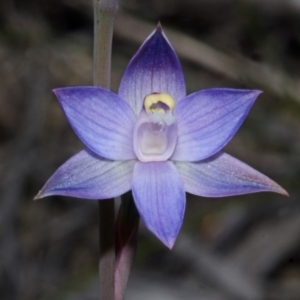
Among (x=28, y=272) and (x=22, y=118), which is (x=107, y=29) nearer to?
(x=28, y=272)

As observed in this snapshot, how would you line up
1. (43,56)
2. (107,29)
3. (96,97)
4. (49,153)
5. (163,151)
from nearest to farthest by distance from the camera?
(107,29), (96,97), (163,151), (49,153), (43,56)

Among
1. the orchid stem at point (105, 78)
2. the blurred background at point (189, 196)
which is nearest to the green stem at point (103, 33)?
the orchid stem at point (105, 78)

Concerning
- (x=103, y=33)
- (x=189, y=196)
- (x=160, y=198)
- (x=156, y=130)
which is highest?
(x=103, y=33)

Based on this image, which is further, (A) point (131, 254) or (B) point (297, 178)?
(B) point (297, 178)

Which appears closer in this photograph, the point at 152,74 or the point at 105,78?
the point at 105,78

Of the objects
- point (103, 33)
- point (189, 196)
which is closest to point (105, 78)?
point (103, 33)

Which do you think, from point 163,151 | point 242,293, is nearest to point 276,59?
point 242,293

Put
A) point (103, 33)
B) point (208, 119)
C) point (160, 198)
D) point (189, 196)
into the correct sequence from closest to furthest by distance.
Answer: point (103, 33), point (160, 198), point (208, 119), point (189, 196)

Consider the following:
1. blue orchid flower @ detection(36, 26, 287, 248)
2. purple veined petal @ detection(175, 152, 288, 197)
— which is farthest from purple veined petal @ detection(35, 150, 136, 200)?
purple veined petal @ detection(175, 152, 288, 197)

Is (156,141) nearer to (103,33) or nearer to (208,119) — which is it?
(208,119)
